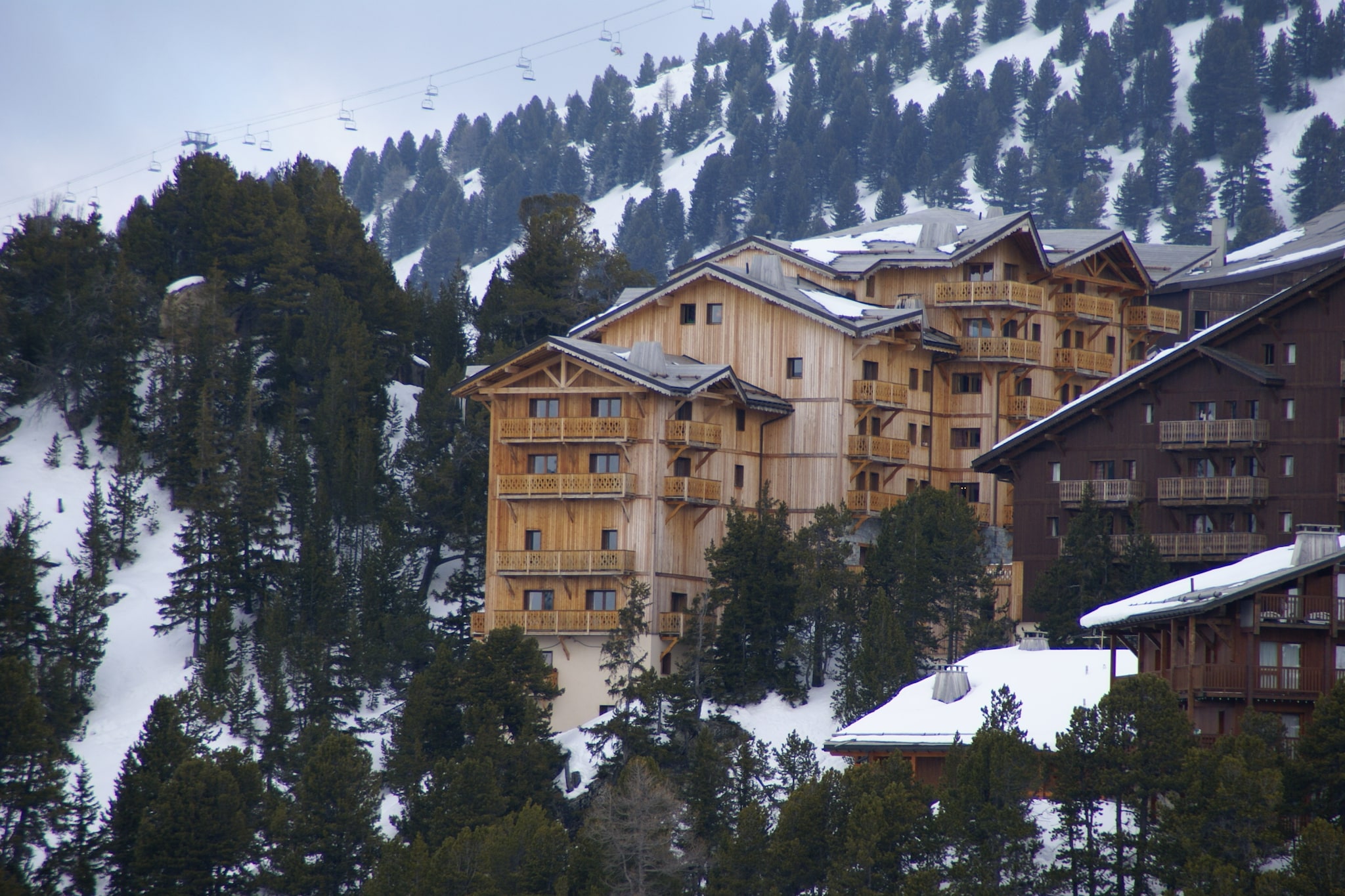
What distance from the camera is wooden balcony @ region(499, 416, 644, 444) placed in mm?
73812

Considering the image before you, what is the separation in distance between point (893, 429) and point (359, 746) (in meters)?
25.4

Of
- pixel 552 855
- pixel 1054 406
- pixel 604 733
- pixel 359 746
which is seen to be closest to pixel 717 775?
pixel 552 855

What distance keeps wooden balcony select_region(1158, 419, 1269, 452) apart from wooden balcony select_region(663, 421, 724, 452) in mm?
16331

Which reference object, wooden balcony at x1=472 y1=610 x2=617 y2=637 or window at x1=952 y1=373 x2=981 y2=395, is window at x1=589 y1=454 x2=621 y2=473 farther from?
window at x1=952 y1=373 x2=981 y2=395

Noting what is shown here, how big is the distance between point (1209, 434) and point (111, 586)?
43.3 m

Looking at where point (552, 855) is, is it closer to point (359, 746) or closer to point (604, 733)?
point (604, 733)

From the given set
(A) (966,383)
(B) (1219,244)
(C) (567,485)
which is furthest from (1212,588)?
(B) (1219,244)

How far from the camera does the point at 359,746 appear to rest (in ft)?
234

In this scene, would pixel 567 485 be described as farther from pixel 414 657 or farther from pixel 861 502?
pixel 861 502

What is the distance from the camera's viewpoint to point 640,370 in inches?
2913

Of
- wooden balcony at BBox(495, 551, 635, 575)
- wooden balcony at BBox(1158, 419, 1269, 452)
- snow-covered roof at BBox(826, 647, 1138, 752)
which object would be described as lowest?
snow-covered roof at BBox(826, 647, 1138, 752)

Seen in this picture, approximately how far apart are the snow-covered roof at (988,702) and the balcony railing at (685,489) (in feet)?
54.2

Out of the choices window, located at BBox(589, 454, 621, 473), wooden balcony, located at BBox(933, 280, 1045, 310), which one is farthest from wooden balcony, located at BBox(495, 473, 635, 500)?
wooden balcony, located at BBox(933, 280, 1045, 310)

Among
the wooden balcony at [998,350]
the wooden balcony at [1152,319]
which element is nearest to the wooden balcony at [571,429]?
the wooden balcony at [998,350]
